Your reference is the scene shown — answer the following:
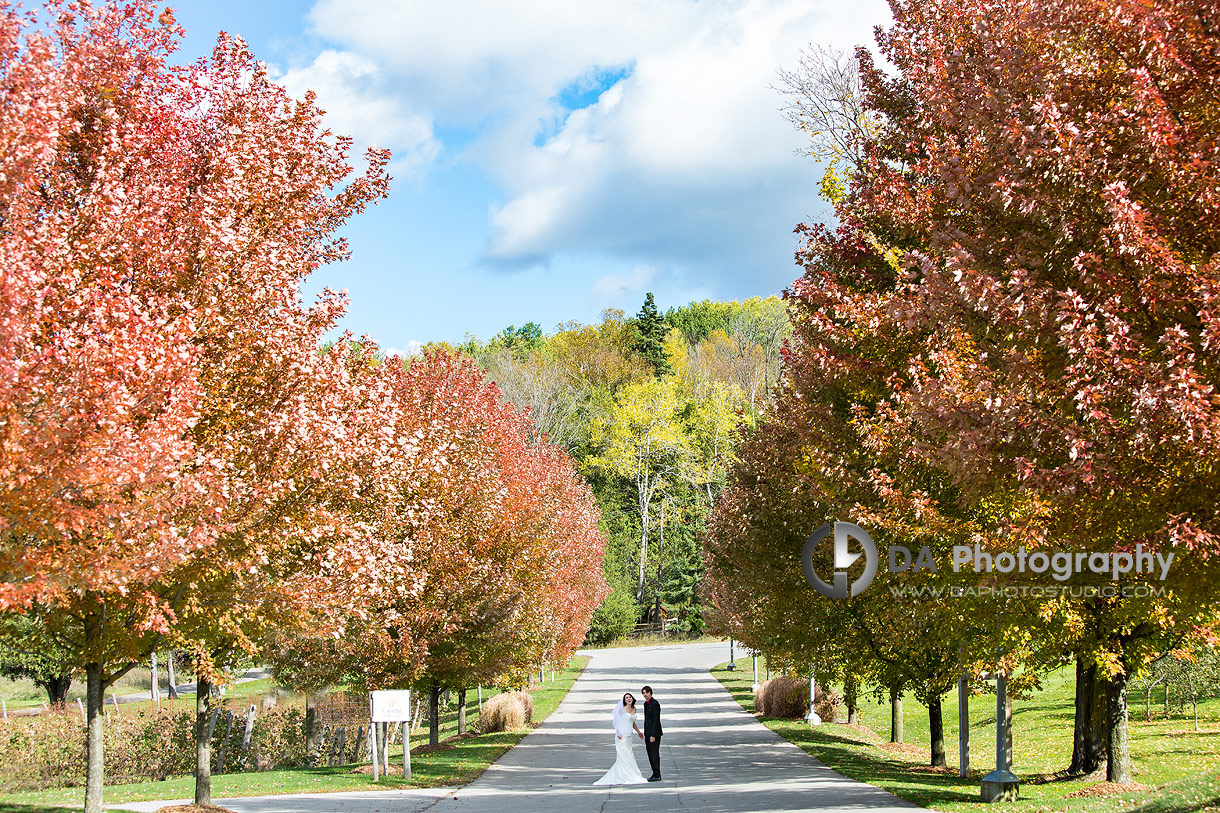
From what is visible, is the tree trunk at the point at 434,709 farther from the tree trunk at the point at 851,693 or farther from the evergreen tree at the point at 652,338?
the evergreen tree at the point at 652,338

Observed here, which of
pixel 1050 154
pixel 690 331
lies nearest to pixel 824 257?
pixel 1050 154

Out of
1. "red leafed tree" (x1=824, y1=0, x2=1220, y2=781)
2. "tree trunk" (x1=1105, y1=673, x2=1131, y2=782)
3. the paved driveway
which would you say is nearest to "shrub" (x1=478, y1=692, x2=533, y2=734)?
the paved driveway

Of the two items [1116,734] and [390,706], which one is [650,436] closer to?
[390,706]

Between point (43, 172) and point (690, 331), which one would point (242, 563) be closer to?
point (43, 172)

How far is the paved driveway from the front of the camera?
12.7 meters

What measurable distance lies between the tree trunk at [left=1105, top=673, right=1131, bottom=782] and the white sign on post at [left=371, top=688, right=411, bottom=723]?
35.5 ft

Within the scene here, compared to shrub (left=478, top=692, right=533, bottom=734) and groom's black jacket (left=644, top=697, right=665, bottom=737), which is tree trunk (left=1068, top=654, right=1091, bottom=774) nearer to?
groom's black jacket (left=644, top=697, right=665, bottom=737)

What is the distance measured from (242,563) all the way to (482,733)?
17934 mm

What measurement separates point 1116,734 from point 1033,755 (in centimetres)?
775

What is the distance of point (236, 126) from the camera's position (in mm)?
10805

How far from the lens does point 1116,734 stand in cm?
1320

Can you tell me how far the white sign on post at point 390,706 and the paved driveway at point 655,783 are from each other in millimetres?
1242

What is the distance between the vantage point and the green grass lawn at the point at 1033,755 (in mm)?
11219

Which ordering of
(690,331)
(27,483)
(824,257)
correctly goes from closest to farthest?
(27,483), (824,257), (690,331)
